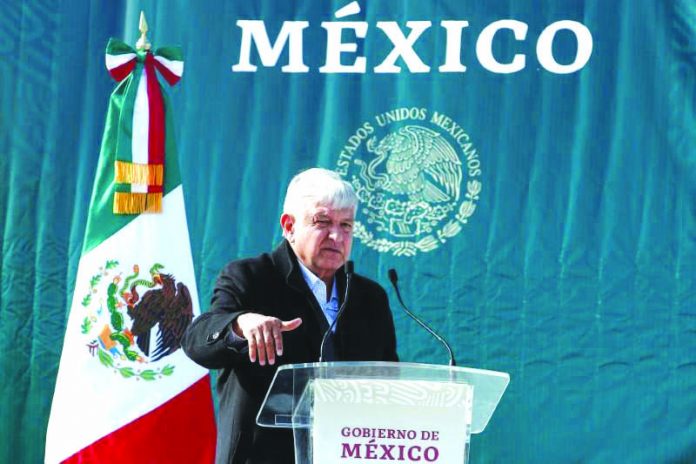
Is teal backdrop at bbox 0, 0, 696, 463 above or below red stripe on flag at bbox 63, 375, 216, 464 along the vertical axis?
above

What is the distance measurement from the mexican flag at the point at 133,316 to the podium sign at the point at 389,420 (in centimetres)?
213

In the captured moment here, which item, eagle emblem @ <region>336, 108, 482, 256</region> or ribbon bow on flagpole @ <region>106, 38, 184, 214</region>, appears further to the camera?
eagle emblem @ <region>336, 108, 482, 256</region>

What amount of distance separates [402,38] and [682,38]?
1.05m

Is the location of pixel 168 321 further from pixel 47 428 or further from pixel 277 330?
pixel 277 330

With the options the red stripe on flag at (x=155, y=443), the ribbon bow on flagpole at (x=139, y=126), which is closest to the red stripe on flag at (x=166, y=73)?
the ribbon bow on flagpole at (x=139, y=126)

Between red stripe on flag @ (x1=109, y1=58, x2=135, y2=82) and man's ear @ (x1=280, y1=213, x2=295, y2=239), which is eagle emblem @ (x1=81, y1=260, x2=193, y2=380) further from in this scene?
man's ear @ (x1=280, y1=213, x2=295, y2=239)

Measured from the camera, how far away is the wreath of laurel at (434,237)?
165 inches

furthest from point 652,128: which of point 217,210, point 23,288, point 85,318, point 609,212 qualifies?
point 23,288

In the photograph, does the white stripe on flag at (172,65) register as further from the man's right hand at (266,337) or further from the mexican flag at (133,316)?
the man's right hand at (266,337)

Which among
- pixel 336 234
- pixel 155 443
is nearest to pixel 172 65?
pixel 155 443

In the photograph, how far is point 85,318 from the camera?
4.07m

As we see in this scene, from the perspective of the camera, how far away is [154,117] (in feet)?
13.4

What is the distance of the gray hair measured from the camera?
243 centimetres

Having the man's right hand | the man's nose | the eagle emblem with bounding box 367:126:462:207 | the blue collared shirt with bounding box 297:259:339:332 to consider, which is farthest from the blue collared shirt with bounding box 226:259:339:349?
the eagle emblem with bounding box 367:126:462:207
